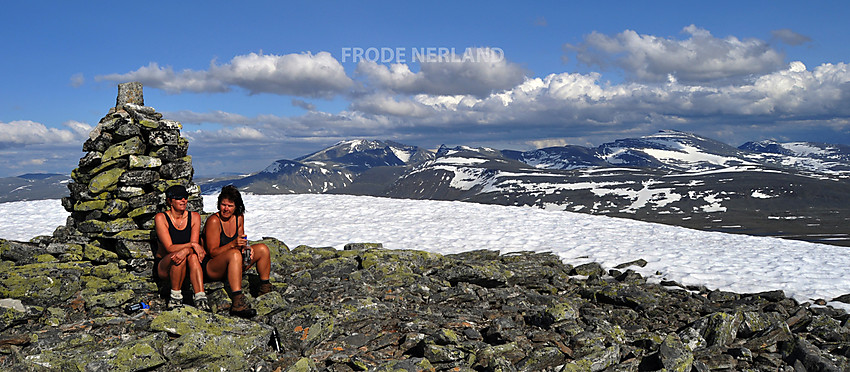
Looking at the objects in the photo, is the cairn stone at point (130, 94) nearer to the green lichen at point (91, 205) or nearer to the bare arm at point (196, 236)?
the green lichen at point (91, 205)

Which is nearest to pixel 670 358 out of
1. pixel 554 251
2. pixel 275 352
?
pixel 275 352

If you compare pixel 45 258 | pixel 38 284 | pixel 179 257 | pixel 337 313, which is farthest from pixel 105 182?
pixel 337 313

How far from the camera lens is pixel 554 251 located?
65.4ft

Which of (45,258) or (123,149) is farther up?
(123,149)

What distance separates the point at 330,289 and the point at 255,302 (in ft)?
7.27

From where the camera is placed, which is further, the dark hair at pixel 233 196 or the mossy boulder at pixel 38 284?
the dark hair at pixel 233 196

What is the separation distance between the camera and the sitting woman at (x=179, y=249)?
971 centimetres

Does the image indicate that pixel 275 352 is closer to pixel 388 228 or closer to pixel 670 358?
pixel 670 358

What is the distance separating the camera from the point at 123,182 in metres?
A: 13.8

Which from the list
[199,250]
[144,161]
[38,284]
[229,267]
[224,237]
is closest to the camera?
[229,267]

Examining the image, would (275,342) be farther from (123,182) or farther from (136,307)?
(123,182)

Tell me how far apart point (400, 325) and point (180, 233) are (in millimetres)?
5011

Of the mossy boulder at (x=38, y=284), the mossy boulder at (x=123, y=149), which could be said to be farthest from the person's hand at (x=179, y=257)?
the mossy boulder at (x=123, y=149)

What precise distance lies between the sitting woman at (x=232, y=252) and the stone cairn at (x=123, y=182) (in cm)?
451
